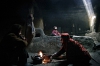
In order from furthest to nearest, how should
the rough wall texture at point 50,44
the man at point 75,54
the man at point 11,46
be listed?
the rough wall texture at point 50,44
the man at point 75,54
the man at point 11,46

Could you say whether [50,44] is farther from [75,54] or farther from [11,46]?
[11,46]

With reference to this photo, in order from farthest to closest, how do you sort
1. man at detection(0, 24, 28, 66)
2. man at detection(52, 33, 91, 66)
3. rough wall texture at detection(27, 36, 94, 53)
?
rough wall texture at detection(27, 36, 94, 53) → man at detection(52, 33, 91, 66) → man at detection(0, 24, 28, 66)

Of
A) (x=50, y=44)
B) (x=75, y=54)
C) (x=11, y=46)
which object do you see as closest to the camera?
(x=11, y=46)

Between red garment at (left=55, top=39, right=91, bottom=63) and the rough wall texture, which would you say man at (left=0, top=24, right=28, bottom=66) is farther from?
the rough wall texture

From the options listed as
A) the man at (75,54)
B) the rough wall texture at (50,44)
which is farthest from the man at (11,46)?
the rough wall texture at (50,44)

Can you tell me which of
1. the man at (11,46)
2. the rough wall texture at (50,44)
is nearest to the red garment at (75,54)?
the man at (11,46)

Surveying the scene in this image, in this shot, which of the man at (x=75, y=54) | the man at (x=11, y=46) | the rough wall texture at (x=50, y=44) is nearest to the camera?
the man at (x=11, y=46)

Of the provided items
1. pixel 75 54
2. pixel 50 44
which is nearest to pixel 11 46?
pixel 75 54

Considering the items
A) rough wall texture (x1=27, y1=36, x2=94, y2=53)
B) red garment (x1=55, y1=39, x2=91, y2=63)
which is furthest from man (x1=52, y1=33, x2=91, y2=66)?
rough wall texture (x1=27, y1=36, x2=94, y2=53)

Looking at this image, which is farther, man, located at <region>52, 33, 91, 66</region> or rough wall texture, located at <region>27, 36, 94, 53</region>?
rough wall texture, located at <region>27, 36, 94, 53</region>

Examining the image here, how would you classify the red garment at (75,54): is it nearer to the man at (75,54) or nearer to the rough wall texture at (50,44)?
the man at (75,54)

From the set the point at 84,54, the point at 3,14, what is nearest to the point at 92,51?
the point at 84,54

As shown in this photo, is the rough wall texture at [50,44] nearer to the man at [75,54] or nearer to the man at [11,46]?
the man at [75,54]

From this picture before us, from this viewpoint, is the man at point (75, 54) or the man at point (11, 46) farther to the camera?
the man at point (75, 54)
